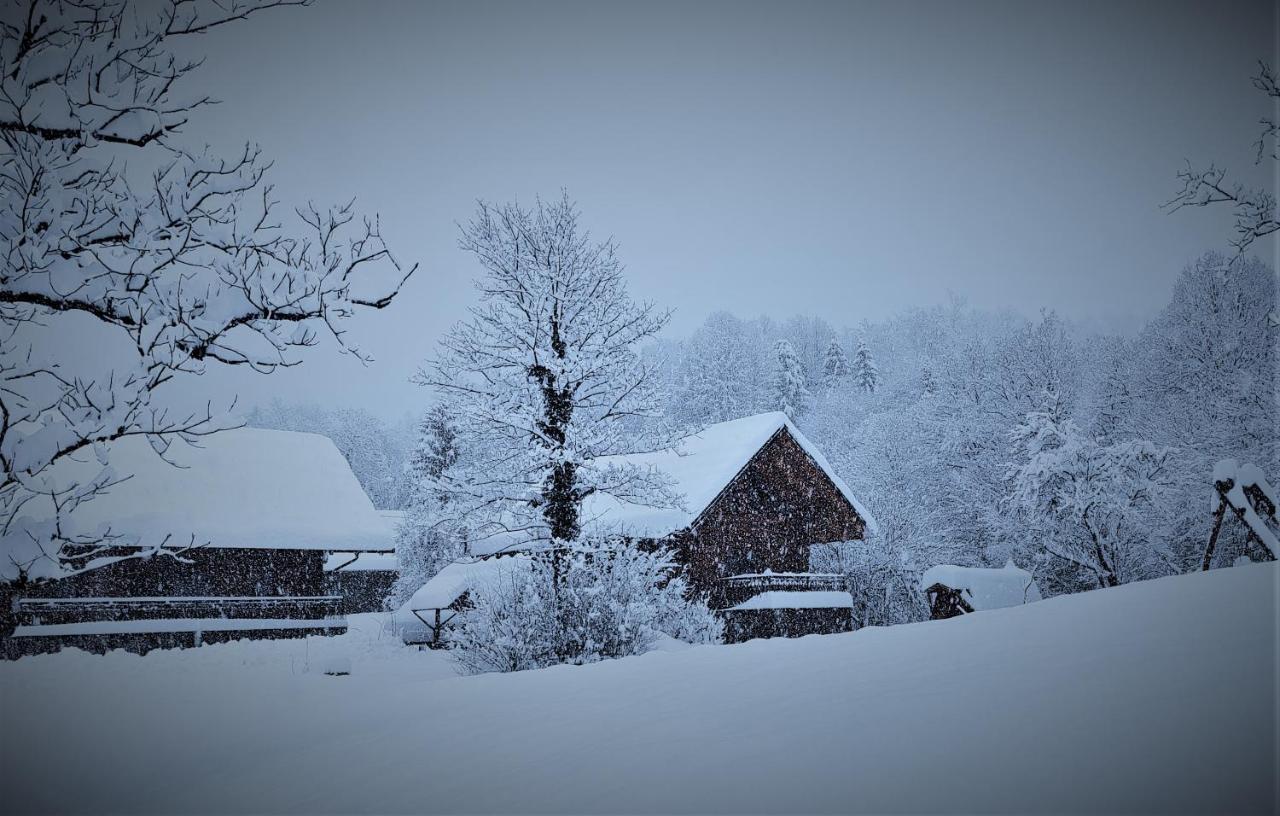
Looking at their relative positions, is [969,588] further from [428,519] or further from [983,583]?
[428,519]

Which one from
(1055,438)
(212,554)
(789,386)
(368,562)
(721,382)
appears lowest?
(368,562)

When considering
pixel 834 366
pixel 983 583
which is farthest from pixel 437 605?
pixel 834 366

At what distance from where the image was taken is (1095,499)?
912 inches

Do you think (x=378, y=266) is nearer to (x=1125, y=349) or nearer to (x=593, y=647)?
(x=593, y=647)

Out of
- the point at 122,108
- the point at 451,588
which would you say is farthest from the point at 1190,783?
the point at 451,588

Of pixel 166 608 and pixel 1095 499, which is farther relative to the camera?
pixel 1095 499

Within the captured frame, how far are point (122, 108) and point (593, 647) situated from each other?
363 inches

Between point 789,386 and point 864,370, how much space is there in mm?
8556

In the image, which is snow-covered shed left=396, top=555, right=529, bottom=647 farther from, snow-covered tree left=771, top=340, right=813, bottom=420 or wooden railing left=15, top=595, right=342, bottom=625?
snow-covered tree left=771, top=340, right=813, bottom=420

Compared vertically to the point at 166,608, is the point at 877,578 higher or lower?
lower

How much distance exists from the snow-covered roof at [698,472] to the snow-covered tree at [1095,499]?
20.8 ft

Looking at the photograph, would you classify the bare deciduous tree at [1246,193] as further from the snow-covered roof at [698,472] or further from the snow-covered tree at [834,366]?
the snow-covered tree at [834,366]

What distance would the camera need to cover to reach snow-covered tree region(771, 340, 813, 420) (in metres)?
49.8

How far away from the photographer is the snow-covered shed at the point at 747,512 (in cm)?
2138
